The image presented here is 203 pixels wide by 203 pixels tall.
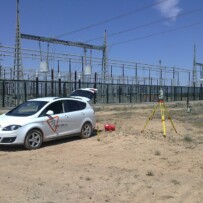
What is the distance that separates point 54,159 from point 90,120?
4.13 meters

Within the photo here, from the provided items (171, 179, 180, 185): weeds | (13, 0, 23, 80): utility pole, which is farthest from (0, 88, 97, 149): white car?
(13, 0, 23, 80): utility pole

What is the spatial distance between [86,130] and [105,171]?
520 centimetres

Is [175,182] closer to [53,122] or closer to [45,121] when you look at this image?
[45,121]

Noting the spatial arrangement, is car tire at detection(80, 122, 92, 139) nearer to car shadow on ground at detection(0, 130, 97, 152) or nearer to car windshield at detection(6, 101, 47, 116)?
car shadow on ground at detection(0, 130, 97, 152)

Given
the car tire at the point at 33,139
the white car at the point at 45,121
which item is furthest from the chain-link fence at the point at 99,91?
the car tire at the point at 33,139

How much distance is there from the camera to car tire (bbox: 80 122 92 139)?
44.7ft

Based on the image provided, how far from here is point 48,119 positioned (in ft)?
40.0

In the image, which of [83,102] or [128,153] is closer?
[128,153]

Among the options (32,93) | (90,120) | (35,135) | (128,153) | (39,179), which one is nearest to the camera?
(39,179)

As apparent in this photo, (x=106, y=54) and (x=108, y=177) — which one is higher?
(x=106, y=54)

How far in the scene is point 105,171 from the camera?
8.66 meters

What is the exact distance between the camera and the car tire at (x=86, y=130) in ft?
44.7

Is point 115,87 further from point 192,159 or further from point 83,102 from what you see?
point 192,159

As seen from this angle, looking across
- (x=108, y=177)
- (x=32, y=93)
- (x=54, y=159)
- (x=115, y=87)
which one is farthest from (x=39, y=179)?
(x=115, y=87)
